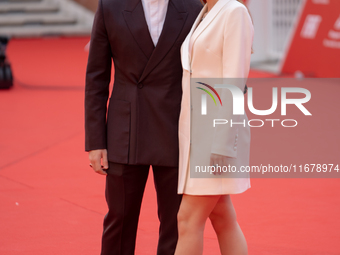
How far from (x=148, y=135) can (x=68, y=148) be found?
9.93ft

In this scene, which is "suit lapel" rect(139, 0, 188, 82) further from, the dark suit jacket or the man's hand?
the man's hand

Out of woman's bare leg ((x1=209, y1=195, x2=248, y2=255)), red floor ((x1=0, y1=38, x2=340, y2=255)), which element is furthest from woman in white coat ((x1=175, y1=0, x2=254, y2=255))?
red floor ((x1=0, y1=38, x2=340, y2=255))

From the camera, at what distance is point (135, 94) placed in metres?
2.08

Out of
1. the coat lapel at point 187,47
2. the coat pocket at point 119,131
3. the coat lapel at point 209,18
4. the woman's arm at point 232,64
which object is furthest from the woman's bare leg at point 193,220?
the coat lapel at point 209,18

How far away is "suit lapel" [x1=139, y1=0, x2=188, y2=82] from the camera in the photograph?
2.04m

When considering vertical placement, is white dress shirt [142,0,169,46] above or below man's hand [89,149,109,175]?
above

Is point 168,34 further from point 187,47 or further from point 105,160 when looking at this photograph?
point 105,160

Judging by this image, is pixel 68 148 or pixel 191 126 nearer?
pixel 191 126

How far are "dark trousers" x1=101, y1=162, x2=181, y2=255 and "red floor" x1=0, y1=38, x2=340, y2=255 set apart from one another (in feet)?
1.81

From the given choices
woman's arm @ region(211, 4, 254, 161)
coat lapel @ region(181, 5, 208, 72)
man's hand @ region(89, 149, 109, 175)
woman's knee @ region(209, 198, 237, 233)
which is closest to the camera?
woman's arm @ region(211, 4, 254, 161)

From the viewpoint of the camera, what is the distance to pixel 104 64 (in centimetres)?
210

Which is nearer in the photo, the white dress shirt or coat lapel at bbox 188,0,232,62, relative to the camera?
coat lapel at bbox 188,0,232,62

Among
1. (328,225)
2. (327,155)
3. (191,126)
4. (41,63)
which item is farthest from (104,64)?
(41,63)

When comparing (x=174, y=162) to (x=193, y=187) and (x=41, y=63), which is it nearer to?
(x=193, y=187)
